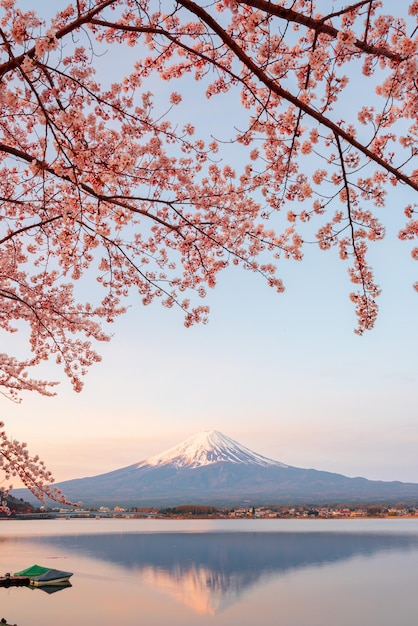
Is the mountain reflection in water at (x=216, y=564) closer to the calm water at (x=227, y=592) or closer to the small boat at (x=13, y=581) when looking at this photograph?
the calm water at (x=227, y=592)

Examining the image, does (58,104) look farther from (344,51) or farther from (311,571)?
(311,571)

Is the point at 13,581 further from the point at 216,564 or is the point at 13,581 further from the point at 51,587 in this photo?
the point at 216,564

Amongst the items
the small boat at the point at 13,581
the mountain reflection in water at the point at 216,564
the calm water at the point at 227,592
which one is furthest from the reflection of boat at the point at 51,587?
the mountain reflection in water at the point at 216,564

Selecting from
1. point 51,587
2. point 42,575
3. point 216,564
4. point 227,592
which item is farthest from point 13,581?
point 216,564

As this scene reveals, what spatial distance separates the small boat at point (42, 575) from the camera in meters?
26.4

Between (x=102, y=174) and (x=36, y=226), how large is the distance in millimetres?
1773

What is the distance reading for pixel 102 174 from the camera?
2.80 m

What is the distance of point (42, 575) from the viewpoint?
2738 centimetres

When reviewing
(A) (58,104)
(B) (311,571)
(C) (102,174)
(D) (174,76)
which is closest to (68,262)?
(C) (102,174)

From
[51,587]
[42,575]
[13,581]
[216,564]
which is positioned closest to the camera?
[13,581]

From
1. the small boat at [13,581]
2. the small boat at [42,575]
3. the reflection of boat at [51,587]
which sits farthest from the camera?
the reflection of boat at [51,587]

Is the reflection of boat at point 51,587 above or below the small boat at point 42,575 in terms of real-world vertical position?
below

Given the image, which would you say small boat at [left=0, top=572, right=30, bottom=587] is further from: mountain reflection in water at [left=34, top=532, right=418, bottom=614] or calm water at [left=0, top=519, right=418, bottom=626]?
mountain reflection in water at [left=34, top=532, right=418, bottom=614]

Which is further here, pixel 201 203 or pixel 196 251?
pixel 196 251
